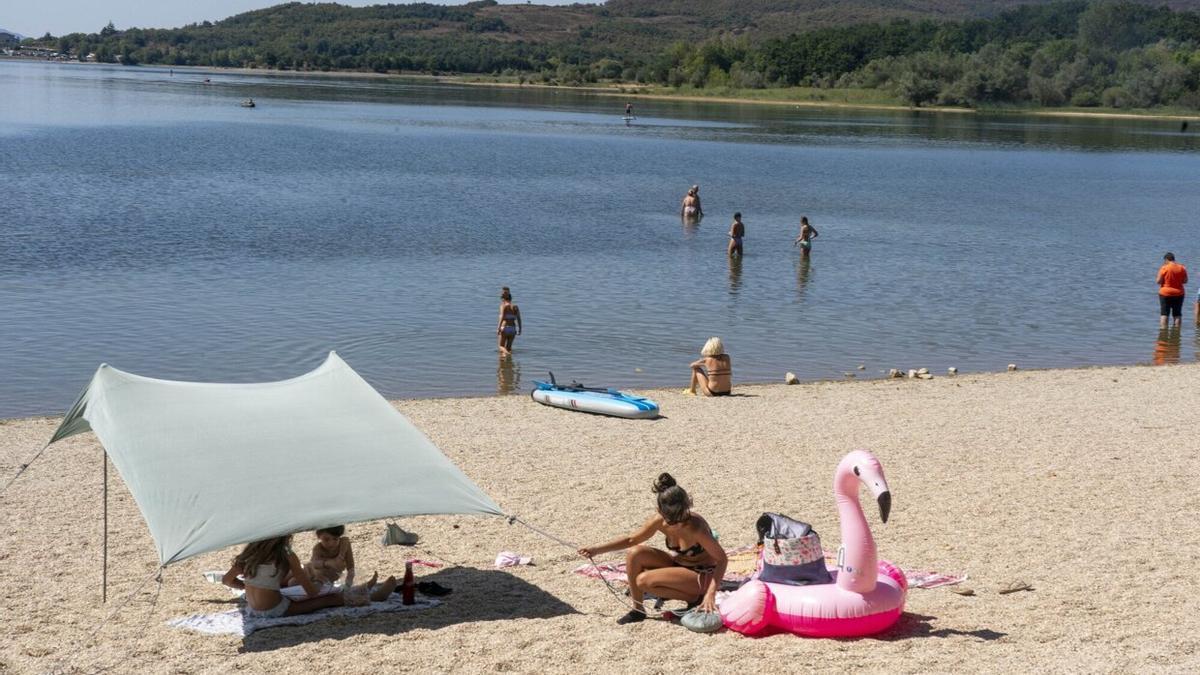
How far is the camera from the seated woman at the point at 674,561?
379 inches

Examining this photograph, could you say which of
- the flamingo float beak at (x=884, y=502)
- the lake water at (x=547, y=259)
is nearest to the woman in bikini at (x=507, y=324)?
the lake water at (x=547, y=259)

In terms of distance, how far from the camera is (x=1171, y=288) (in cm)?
2569

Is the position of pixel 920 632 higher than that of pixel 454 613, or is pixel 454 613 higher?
pixel 920 632

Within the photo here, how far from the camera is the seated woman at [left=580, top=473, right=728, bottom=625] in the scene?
31.6 feet

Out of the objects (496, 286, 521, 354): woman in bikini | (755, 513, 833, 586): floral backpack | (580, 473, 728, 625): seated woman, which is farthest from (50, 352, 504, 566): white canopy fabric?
(496, 286, 521, 354): woman in bikini

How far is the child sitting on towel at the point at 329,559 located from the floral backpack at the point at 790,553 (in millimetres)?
3124

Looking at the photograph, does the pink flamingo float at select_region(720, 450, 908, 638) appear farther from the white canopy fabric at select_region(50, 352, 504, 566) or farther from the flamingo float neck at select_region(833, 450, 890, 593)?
the white canopy fabric at select_region(50, 352, 504, 566)

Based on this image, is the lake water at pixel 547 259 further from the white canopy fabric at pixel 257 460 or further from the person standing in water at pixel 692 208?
the white canopy fabric at pixel 257 460

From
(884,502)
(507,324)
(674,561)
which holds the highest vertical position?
(884,502)

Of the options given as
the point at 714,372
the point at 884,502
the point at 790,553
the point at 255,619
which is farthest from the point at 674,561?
the point at 714,372

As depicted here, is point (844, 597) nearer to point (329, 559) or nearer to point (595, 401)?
point (329, 559)

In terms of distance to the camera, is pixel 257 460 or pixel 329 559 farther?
pixel 329 559

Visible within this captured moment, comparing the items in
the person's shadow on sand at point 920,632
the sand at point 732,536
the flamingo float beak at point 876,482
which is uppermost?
the flamingo float beak at point 876,482

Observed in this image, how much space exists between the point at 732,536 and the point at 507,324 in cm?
1044
